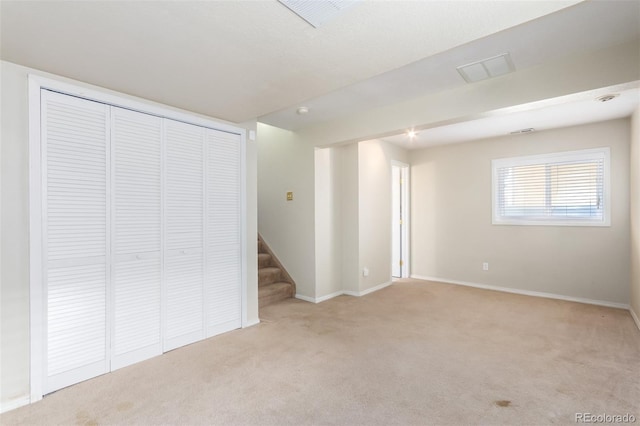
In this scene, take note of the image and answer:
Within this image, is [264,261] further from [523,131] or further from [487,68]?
[523,131]

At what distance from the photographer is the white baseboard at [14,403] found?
77.2 inches

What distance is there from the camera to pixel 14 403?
200 cm

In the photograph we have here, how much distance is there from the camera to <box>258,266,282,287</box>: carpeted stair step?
4.49 metres

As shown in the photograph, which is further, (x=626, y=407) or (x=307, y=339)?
(x=307, y=339)

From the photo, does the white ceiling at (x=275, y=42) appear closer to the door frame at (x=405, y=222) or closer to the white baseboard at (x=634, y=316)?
the white baseboard at (x=634, y=316)

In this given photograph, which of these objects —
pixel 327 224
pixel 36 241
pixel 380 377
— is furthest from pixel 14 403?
pixel 327 224

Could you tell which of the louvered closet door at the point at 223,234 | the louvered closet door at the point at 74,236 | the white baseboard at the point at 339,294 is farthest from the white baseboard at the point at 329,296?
the louvered closet door at the point at 74,236

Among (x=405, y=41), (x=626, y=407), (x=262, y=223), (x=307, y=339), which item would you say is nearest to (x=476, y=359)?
(x=626, y=407)

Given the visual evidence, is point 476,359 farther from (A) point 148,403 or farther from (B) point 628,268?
(B) point 628,268

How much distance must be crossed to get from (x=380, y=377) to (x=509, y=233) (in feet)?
12.2

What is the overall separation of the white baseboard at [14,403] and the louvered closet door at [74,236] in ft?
0.36

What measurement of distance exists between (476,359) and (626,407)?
0.90m

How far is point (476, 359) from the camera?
2.63 meters

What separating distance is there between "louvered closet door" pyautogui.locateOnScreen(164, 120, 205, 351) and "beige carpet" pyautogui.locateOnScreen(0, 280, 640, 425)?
222 mm
